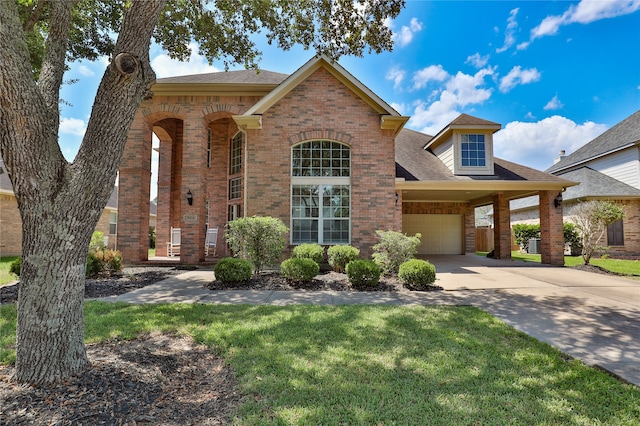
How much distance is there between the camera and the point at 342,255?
28.4 feet

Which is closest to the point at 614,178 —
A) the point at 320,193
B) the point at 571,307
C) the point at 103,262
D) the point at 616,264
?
the point at 616,264

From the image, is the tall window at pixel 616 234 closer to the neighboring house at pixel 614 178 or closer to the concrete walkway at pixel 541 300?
the neighboring house at pixel 614 178

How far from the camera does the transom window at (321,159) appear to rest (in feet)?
33.0

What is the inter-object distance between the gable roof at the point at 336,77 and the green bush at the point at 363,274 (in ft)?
17.2

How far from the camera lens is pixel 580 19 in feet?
30.8

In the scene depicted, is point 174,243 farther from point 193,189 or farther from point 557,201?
point 557,201

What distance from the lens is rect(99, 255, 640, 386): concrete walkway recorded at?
3.68m

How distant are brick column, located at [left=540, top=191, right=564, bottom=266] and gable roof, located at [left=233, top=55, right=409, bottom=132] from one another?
22.9ft

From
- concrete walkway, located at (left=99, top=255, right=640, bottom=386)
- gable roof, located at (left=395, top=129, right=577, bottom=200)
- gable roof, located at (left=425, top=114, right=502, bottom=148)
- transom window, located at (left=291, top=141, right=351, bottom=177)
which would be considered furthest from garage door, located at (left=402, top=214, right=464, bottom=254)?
transom window, located at (left=291, top=141, right=351, bottom=177)

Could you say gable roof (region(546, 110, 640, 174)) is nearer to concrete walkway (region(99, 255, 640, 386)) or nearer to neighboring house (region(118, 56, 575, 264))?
neighboring house (region(118, 56, 575, 264))

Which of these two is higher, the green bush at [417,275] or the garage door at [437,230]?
the garage door at [437,230]

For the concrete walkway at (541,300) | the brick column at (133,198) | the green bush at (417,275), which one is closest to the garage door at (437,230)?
the concrete walkway at (541,300)

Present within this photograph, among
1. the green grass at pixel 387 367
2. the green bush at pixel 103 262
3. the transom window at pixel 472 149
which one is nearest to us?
the green grass at pixel 387 367

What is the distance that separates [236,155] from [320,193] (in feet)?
16.0
